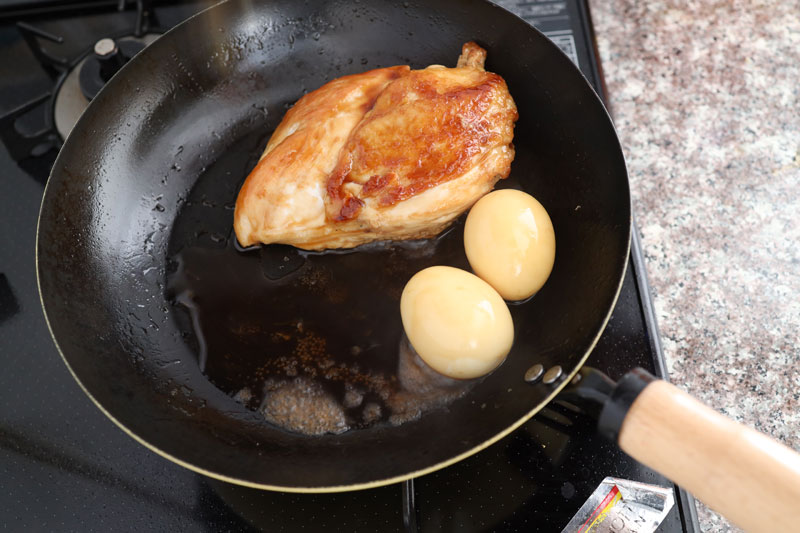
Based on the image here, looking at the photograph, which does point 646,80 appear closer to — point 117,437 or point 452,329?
point 452,329

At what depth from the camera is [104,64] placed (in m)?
1.38

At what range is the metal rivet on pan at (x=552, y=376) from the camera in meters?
0.93

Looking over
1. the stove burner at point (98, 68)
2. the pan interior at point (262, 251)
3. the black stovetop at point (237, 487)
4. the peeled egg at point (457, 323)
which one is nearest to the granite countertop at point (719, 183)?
the black stovetop at point (237, 487)

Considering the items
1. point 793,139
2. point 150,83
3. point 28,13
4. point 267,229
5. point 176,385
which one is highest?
point 28,13

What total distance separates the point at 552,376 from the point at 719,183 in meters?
0.77

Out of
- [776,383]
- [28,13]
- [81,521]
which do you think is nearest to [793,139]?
[776,383]

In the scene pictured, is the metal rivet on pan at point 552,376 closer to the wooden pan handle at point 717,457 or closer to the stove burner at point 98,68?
the wooden pan handle at point 717,457

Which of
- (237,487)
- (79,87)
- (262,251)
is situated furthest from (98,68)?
(237,487)

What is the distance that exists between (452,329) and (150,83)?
93 cm

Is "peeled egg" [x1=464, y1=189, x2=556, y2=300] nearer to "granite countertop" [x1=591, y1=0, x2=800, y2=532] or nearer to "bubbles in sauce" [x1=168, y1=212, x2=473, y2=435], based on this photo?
"bubbles in sauce" [x1=168, y1=212, x2=473, y2=435]

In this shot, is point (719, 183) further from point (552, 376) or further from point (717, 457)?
point (717, 457)

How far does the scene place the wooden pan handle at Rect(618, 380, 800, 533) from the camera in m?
0.65


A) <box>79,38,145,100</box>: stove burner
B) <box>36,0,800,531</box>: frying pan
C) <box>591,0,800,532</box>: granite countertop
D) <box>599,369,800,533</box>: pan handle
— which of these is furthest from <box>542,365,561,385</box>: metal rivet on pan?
<box>79,38,145,100</box>: stove burner

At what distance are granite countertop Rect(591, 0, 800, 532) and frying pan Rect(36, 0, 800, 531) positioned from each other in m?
0.31
